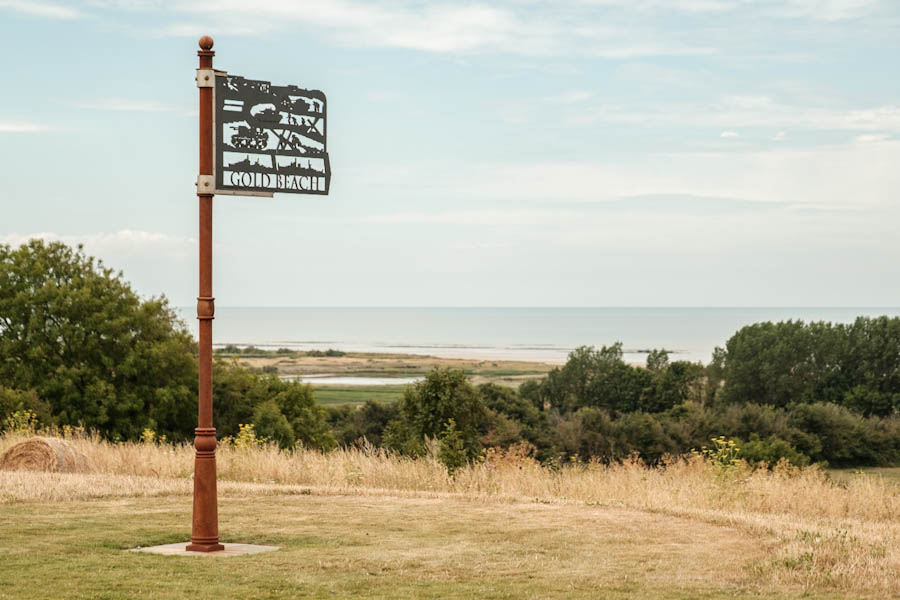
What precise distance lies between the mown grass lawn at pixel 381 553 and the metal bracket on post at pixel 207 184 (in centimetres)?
322

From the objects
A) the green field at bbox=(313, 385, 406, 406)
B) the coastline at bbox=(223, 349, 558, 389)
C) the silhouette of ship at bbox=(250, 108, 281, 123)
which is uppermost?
the silhouette of ship at bbox=(250, 108, 281, 123)

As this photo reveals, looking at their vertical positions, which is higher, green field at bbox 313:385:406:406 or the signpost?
the signpost

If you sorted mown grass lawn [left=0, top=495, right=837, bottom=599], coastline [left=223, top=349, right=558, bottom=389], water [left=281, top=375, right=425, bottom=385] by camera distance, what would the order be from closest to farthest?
1. mown grass lawn [left=0, top=495, right=837, bottom=599]
2. water [left=281, top=375, right=425, bottom=385]
3. coastline [left=223, top=349, right=558, bottom=389]

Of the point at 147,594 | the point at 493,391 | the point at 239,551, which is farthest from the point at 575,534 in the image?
the point at 493,391

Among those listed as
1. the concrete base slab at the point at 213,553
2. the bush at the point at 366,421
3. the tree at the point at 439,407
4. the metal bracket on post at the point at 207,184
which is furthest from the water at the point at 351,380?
the metal bracket on post at the point at 207,184

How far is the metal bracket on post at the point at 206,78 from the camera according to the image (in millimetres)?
9516

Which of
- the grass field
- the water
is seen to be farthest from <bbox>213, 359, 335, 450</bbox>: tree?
the water

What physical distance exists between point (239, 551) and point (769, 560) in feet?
15.4

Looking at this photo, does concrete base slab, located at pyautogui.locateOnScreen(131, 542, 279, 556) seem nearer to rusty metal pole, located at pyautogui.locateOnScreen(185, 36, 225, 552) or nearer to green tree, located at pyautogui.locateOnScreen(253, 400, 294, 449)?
rusty metal pole, located at pyautogui.locateOnScreen(185, 36, 225, 552)

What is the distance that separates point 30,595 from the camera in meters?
7.43

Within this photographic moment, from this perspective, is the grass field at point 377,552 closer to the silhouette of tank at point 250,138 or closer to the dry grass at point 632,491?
the dry grass at point 632,491

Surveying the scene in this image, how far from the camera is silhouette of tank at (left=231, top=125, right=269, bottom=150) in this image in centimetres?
951

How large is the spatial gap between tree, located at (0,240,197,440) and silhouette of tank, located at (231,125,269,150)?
1004 inches

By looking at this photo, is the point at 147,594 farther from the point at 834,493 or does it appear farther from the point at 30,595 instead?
the point at 834,493
